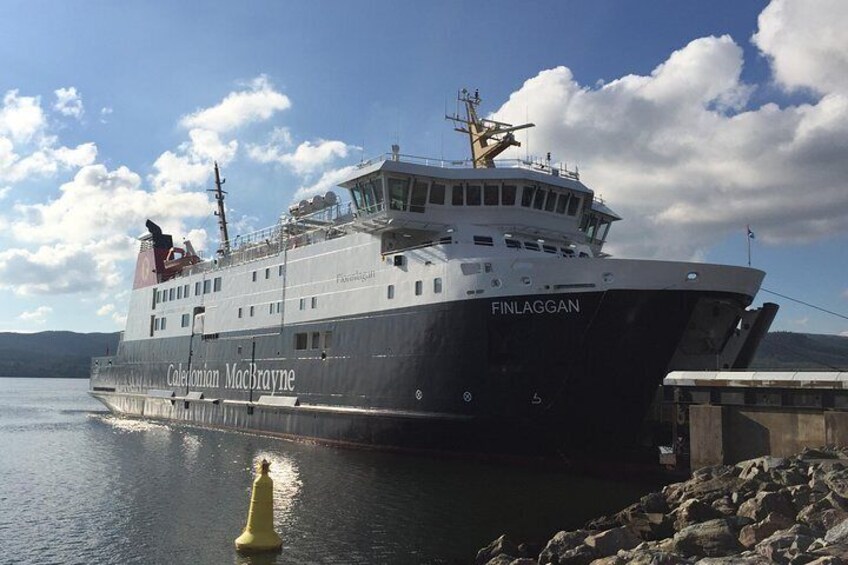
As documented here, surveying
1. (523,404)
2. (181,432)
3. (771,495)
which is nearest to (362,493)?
(523,404)

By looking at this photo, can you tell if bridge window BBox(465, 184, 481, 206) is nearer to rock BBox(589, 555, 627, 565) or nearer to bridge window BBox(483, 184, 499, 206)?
bridge window BBox(483, 184, 499, 206)

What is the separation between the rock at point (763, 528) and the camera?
8719mm

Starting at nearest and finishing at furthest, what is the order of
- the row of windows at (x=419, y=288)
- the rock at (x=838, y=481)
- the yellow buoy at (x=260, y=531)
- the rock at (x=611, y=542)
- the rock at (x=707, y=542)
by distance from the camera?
1. the rock at (x=707, y=542)
2. the rock at (x=611, y=542)
3. the rock at (x=838, y=481)
4. the yellow buoy at (x=260, y=531)
5. the row of windows at (x=419, y=288)

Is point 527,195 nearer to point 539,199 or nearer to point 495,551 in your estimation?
point 539,199

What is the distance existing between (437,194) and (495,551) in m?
12.1

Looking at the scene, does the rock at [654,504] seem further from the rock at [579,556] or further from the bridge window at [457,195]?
the bridge window at [457,195]

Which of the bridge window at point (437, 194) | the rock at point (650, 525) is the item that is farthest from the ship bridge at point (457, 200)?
the rock at point (650, 525)

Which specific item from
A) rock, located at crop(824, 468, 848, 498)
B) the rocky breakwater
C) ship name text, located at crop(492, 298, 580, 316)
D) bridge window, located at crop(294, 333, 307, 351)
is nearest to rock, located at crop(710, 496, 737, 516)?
the rocky breakwater

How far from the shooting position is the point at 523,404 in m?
16.2

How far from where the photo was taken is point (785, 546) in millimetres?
7605

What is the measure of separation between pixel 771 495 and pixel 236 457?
1569cm

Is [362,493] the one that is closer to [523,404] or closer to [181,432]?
[523,404]

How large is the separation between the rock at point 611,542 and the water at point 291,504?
7.54 feet

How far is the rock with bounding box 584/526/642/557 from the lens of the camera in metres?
8.99
